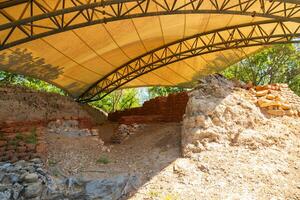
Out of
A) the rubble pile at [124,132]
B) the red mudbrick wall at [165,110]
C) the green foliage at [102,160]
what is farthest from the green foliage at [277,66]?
the green foliage at [102,160]

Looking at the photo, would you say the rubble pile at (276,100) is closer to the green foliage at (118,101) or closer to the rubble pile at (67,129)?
the rubble pile at (67,129)

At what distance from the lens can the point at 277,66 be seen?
22.6 meters

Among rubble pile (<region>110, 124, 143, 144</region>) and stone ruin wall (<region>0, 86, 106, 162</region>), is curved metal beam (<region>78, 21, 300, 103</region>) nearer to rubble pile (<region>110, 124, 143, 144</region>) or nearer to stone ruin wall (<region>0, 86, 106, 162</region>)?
stone ruin wall (<region>0, 86, 106, 162</region>)

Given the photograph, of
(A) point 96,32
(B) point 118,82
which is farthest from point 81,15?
(B) point 118,82

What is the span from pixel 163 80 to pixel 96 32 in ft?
27.8

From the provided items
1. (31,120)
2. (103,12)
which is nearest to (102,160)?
(31,120)

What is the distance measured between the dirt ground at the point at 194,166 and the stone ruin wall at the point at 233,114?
163mm

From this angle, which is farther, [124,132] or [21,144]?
[124,132]

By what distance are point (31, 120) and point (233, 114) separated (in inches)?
248

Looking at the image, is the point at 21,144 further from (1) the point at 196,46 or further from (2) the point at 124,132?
(1) the point at 196,46

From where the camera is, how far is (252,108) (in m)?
9.06

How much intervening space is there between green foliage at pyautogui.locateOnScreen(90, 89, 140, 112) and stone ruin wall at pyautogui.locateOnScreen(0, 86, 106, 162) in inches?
653

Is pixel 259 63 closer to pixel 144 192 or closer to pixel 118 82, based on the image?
pixel 118 82

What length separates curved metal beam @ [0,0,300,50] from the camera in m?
8.66
